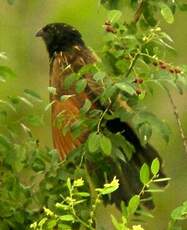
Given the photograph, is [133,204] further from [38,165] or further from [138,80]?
[38,165]

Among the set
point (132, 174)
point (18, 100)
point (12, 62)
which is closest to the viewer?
point (18, 100)

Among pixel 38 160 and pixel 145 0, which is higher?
pixel 145 0

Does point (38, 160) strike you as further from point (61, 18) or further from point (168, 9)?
point (61, 18)

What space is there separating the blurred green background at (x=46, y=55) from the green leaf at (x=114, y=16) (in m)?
2.73

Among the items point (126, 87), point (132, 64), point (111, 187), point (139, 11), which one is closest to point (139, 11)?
point (139, 11)

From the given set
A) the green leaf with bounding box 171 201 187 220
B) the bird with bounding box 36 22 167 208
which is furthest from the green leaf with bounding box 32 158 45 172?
the green leaf with bounding box 171 201 187 220

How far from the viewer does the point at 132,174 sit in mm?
3184

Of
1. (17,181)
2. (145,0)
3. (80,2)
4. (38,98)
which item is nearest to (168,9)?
(145,0)

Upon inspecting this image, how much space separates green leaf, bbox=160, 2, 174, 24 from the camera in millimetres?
2865

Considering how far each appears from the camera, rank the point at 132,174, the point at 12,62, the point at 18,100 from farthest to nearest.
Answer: the point at 12,62 → the point at 132,174 → the point at 18,100

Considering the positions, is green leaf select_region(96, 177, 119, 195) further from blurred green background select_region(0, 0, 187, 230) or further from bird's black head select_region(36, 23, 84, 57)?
blurred green background select_region(0, 0, 187, 230)

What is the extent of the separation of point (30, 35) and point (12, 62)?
31cm

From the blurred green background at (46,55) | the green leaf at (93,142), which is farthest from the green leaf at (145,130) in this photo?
the blurred green background at (46,55)

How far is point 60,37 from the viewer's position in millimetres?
4242
